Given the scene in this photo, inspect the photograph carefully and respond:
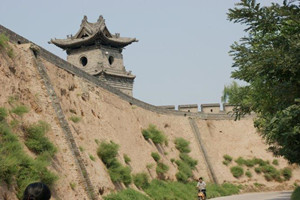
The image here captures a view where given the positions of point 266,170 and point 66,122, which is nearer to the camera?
point 66,122

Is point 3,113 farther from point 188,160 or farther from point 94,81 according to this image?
point 188,160

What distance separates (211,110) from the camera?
4047cm

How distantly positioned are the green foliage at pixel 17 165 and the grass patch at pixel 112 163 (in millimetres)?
5926

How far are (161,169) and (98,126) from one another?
637cm

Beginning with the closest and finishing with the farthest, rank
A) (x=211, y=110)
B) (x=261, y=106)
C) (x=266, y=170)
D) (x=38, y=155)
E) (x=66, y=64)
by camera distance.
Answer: (x=38, y=155) → (x=261, y=106) → (x=66, y=64) → (x=266, y=170) → (x=211, y=110)

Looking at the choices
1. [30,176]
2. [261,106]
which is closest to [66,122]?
[30,176]

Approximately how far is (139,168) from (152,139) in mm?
4789

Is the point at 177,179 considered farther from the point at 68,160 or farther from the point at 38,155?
the point at 38,155

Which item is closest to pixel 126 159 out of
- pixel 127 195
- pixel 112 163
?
pixel 112 163

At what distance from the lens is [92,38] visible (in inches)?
1719

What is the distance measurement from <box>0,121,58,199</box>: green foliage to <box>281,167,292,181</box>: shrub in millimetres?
→ 25493

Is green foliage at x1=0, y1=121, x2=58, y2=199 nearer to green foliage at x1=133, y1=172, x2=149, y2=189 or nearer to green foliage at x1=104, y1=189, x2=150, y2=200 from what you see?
green foliage at x1=104, y1=189, x2=150, y2=200

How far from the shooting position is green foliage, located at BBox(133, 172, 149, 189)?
21.8m

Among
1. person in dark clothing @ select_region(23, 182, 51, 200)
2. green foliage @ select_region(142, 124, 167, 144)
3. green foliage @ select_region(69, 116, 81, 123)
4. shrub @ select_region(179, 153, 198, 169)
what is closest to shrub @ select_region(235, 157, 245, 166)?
shrub @ select_region(179, 153, 198, 169)
